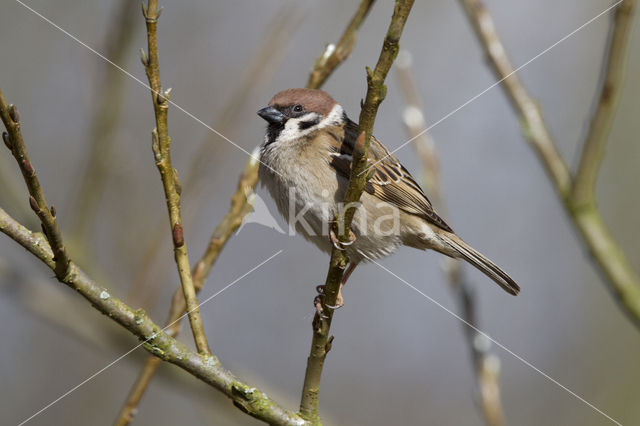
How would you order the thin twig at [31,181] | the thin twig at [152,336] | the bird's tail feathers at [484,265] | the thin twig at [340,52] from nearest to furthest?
the thin twig at [31,181], the thin twig at [152,336], the thin twig at [340,52], the bird's tail feathers at [484,265]

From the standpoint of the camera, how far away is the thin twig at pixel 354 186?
5.34 ft

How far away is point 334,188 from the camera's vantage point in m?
3.09

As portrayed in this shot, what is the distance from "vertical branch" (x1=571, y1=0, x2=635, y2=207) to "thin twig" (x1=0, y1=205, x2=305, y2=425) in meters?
1.14

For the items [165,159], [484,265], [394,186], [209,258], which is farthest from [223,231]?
[484,265]

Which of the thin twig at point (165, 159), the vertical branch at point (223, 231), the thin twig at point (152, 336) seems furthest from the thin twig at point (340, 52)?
the thin twig at point (152, 336)

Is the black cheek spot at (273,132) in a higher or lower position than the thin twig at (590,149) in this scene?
higher

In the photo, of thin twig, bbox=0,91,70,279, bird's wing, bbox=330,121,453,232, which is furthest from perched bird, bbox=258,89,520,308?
thin twig, bbox=0,91,70,279

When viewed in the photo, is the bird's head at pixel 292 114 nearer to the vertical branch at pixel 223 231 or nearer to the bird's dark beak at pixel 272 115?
the bird's dark beak at pixel 272 115

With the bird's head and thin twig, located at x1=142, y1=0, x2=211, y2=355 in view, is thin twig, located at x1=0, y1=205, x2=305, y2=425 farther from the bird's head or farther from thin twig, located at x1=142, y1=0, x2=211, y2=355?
the bird's head

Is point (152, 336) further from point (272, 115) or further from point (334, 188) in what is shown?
point (272, 115)

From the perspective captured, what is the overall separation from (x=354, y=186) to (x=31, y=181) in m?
0.83

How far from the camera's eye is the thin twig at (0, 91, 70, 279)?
1516 millimetres

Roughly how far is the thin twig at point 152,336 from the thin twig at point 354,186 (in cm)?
15

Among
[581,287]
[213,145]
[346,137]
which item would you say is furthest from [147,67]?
[581,287]
